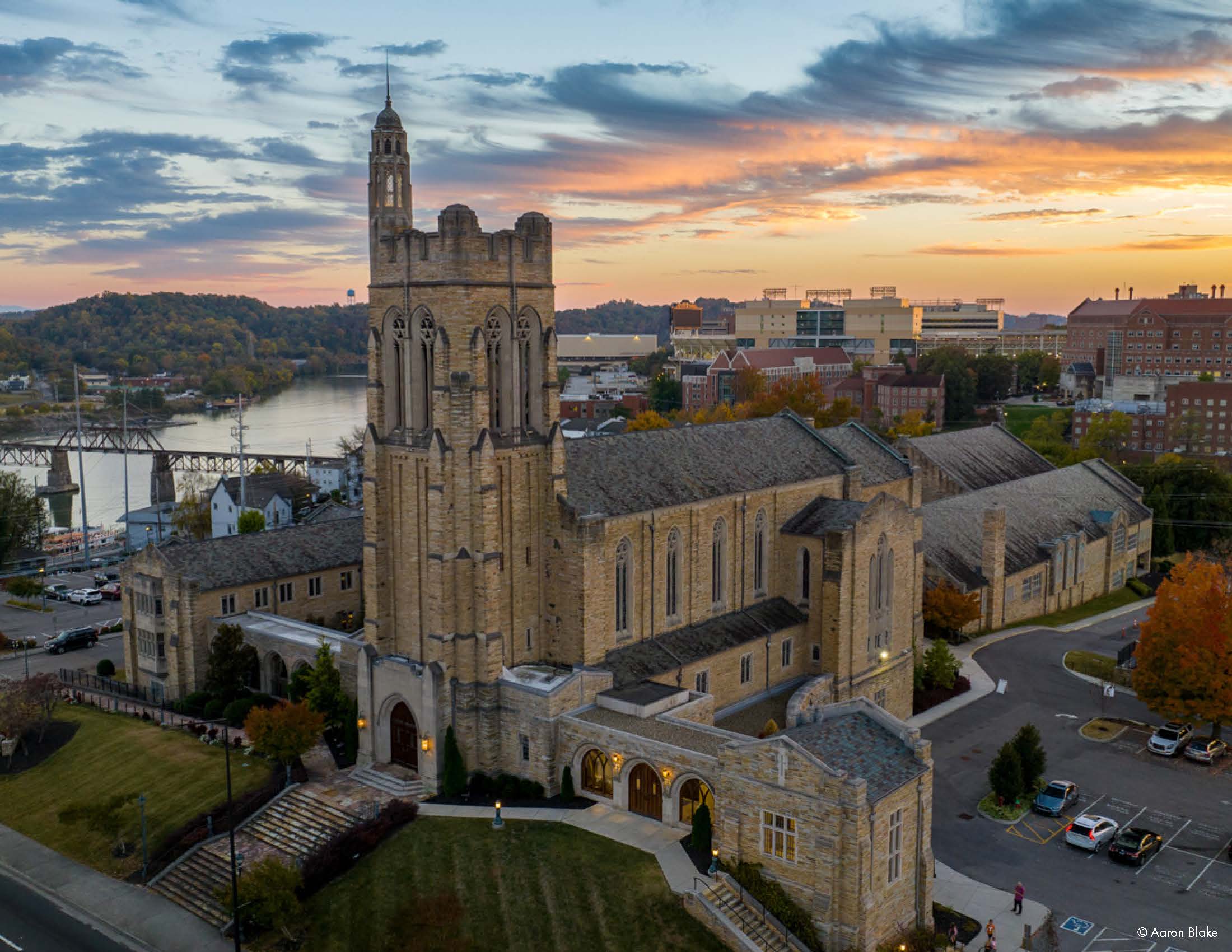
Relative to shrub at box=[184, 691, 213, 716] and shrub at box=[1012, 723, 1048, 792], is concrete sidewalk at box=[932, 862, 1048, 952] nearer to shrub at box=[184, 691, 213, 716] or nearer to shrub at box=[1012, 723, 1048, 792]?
shrub at box=[1012, 723, 1048, 792]

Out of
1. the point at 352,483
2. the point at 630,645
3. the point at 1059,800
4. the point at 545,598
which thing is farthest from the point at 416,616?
the point at 352,483

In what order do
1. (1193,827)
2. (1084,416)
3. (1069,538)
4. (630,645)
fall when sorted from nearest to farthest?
(1193,827) < (630,645) < (1069,538) < (1084,416)

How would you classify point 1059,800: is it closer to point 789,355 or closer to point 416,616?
point 416,616

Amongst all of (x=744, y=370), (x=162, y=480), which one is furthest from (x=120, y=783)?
(x=744, y=370)

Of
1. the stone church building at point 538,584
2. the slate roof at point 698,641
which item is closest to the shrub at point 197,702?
the stone church building at point 538,584

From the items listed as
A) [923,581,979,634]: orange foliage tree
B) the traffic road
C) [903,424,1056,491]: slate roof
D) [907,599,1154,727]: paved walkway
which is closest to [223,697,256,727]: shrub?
the traffic road

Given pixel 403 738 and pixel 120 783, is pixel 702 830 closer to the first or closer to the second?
pixel 403 738
